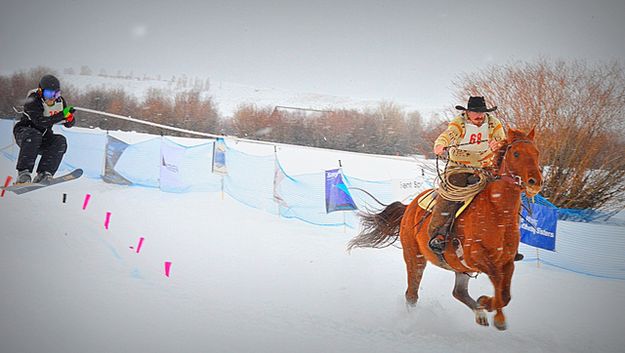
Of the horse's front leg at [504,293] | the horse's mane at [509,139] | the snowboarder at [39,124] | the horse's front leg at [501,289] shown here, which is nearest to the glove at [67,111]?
the snowboarder at [39,124]

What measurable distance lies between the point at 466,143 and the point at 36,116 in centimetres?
605

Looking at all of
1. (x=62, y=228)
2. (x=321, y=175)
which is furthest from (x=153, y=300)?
(x=321, y=175)

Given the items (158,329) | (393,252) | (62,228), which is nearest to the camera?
(158,329)

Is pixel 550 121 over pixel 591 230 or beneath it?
over

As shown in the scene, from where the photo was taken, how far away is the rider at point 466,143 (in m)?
4.71

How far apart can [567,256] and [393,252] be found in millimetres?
3255

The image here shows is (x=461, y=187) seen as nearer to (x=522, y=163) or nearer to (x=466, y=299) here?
(x=522, y=163)

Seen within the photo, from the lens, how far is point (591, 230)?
730 cm

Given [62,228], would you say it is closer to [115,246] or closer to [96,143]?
[115,246]

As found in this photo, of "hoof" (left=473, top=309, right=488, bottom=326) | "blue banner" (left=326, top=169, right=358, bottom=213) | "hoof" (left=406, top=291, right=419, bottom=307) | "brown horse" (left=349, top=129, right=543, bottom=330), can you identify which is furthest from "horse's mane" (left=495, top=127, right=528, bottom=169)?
"blue banner" (left=326, top=169, right=358, bottom=213)

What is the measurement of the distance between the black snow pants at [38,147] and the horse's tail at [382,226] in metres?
4.95

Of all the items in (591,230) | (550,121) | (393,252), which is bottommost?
(393,252)

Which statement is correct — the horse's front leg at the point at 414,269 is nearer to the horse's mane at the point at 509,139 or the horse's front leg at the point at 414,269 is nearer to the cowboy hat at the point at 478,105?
the horse's mane at the point at 509,139

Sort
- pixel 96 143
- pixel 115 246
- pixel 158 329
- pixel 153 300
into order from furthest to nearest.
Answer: pixel 96 143
pixel 115 246
pixel 153 300
pixel 158 329
